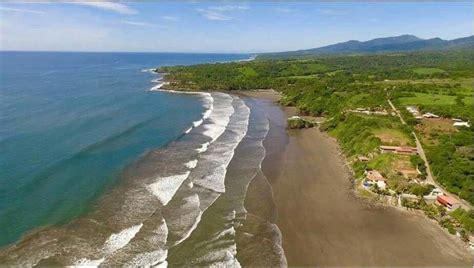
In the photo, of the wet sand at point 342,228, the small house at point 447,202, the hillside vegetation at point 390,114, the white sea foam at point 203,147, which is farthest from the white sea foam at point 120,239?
the small house at point 447,202

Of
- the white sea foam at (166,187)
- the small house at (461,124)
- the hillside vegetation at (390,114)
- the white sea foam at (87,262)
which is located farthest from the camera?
the small house at (461,124)

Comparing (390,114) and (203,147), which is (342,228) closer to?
(203,147)

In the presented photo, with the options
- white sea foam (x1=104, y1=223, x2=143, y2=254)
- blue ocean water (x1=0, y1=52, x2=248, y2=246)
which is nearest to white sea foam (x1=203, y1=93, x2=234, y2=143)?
blue ocean water (x1=0, y1=52, x2=248, y2=246)

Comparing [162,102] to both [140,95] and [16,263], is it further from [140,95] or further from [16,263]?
[16,263]

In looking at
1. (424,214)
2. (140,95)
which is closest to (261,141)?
(424,214)

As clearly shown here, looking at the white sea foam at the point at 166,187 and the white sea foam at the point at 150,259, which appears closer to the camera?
the white sea foam at the point at 150,259

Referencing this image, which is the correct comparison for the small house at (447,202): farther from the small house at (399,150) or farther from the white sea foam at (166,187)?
the white sea foam at (166,187)
